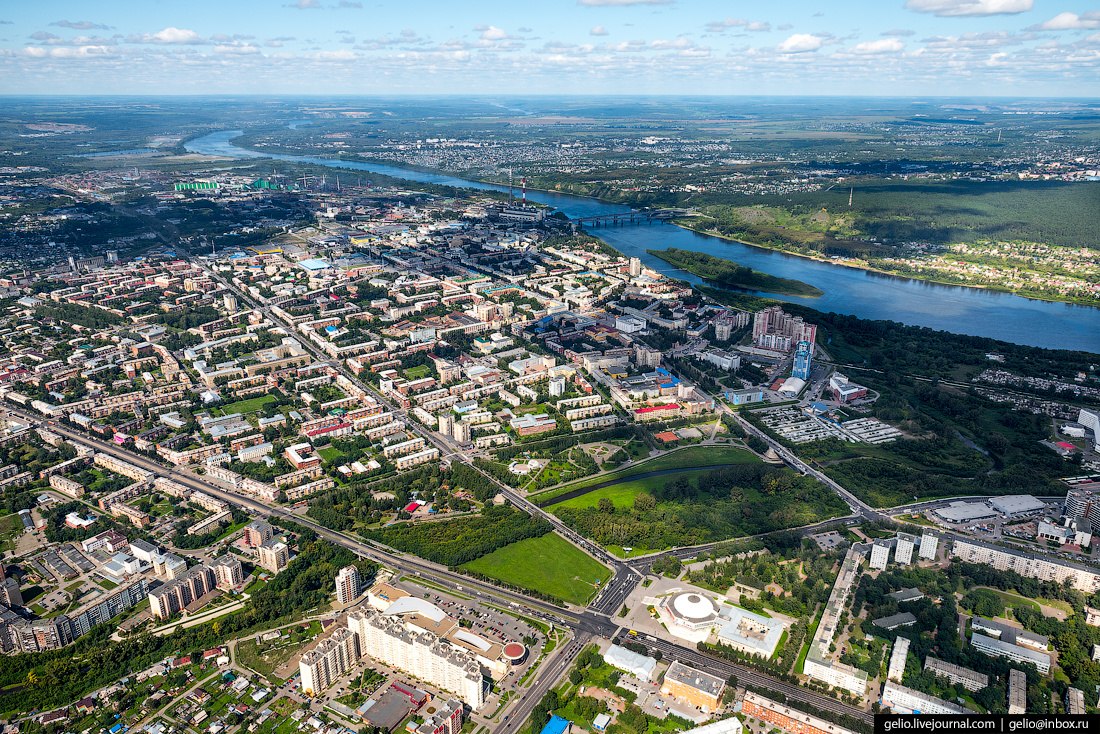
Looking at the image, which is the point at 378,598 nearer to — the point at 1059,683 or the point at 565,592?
the point at 565,592

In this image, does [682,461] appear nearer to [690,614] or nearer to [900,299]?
[690,614]

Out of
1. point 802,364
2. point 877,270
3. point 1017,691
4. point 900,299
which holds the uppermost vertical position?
point 877,270

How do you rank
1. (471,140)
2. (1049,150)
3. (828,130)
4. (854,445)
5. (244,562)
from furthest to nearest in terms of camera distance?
(828,130) → (471,140) → (1049,150) → (854,445) → (244,562)

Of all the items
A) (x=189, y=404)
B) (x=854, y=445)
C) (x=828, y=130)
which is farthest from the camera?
(x=828, y=130)

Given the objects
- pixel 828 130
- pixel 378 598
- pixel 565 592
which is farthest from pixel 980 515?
pixel 828 130

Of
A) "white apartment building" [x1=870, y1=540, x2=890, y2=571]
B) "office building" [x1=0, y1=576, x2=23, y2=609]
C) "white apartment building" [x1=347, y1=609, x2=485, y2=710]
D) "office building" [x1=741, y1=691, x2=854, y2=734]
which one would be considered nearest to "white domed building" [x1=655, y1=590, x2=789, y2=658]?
"office building" [x1=741, y1=691, x2=854, y2=734]

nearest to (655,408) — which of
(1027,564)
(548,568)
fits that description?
(548,568)

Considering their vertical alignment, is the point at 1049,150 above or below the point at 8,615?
above

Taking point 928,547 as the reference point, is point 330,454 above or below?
below
